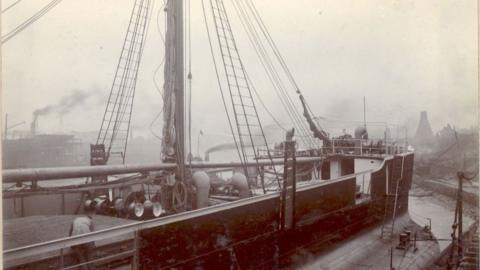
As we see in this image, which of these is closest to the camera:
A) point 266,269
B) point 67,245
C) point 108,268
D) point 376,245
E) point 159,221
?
point 67,245

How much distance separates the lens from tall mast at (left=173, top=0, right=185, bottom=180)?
27.1 ft

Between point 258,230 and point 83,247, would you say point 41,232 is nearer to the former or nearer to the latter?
point 83,247

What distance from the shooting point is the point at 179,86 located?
8.30 metres

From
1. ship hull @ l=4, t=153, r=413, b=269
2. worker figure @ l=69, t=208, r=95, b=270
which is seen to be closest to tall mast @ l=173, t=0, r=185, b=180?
ship hull @ l=4, t=153, r=413, b=269

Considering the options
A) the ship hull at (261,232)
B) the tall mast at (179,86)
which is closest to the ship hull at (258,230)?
the ship hull at (261,232)

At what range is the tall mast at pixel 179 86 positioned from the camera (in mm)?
8250

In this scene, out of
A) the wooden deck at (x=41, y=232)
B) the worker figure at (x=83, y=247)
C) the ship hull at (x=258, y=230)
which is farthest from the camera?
the ship hull at (x=258, y=230)

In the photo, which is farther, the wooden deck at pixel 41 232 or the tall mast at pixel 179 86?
the tall mast at pixel 179 86

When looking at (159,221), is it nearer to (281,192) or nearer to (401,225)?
(281,192)

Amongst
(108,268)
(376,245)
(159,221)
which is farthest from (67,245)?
(376,245)

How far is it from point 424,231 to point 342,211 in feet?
17.9

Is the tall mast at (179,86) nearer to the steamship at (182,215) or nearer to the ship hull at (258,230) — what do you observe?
the steamship at (182,215)

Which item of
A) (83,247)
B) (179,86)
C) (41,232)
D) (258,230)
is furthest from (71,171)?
(258,230)

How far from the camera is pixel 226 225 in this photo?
22.5ft
